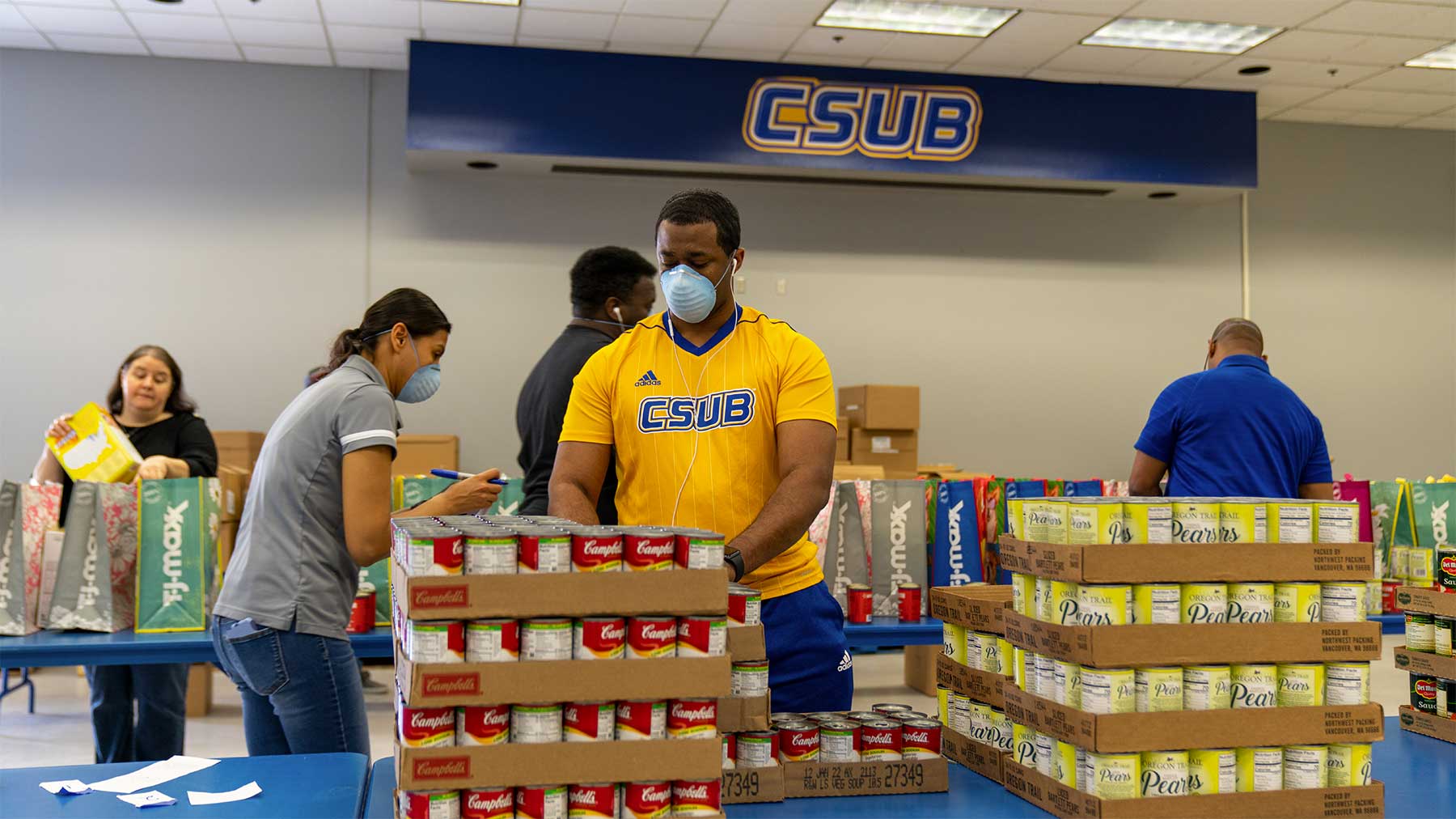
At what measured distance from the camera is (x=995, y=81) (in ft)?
25.8

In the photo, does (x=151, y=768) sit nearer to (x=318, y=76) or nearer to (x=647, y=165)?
(x=647, y=165)

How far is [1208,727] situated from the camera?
179cm

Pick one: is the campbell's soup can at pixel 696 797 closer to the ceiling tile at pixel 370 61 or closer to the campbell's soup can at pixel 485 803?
the campbell's soup can at pixel 485 803

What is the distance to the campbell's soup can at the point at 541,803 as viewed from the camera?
1.58m

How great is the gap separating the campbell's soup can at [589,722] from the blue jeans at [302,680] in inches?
41.1

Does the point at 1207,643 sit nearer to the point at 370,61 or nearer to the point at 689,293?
→ the point at 689,293

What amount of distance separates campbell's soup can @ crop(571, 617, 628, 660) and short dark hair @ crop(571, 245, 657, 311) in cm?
183

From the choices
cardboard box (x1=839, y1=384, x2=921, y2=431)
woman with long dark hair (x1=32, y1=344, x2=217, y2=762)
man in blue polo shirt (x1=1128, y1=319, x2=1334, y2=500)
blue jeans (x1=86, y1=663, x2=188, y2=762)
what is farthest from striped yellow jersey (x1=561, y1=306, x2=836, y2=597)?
cardboard box (x1=839, y1=384, x2=921, y2=431)

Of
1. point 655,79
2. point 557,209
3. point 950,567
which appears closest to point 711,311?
point 950,567

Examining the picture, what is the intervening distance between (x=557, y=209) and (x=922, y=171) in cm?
249

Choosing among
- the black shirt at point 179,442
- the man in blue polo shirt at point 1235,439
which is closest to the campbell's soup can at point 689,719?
the man in blue polo shirt at point 1235,439

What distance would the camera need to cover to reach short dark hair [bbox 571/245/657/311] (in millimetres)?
3309

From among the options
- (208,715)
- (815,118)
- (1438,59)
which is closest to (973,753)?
(208,715)

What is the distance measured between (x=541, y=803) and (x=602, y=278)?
6.40ft
